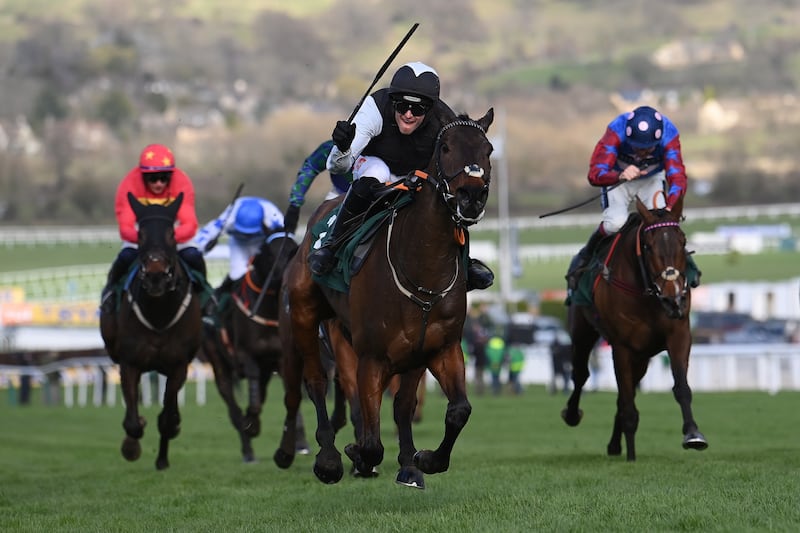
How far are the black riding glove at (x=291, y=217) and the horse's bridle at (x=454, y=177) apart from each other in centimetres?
419

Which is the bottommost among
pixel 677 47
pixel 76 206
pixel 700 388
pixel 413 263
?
pixel 700 388

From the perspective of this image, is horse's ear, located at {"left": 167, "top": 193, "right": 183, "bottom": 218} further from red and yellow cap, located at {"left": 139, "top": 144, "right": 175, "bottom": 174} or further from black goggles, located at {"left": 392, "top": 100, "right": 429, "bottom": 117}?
black goggles, located at {"left": 392, "top": 100, "right": 429, "bottom": 117}

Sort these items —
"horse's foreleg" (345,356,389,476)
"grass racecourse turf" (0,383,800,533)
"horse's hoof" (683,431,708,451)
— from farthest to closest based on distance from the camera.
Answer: "horse's hoof" (683,431,708,451) → "horse's foreleg" (345,356,389,476) → "grass racecourse turf" (0,383,800,533)

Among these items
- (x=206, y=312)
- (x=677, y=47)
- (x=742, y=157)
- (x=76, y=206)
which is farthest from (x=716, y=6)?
(x=206, y=312)

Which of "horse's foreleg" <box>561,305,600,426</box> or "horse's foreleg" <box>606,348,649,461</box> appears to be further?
"horse's foreleg" <box>561,305,600,426</box>

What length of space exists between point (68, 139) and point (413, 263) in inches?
3583

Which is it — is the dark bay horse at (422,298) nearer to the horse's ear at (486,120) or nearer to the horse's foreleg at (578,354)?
the horse's ear at (486,120)

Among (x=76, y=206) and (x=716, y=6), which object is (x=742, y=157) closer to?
(x=76, y=206)

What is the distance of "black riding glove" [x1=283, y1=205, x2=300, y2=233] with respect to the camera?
1271cm

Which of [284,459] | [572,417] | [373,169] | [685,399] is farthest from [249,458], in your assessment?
[373,169]

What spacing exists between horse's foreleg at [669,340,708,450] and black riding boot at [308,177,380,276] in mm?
3209

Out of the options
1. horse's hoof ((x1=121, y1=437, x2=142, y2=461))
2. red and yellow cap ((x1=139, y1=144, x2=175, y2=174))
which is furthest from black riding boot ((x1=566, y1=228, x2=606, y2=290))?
horse's hoof ((x1=121, y1=437, x2=142, y2=461))

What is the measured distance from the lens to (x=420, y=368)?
9.21m

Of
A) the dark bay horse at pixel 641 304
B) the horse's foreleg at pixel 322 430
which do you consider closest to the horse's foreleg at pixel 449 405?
the horse's foreleg at pixel 322 430
